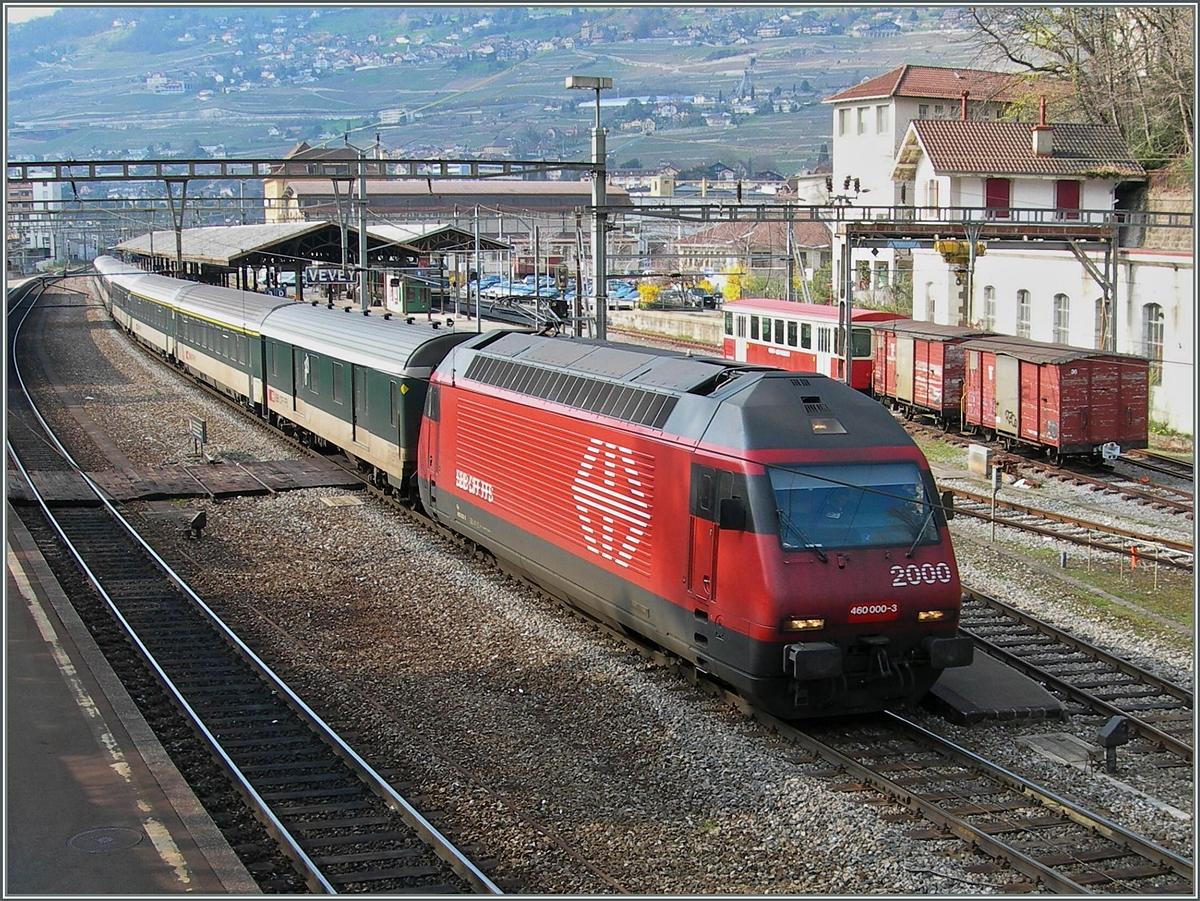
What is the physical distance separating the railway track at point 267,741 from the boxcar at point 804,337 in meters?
19.0

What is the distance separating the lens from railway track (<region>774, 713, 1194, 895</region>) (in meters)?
8.84

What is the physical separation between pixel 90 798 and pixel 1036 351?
22.4m

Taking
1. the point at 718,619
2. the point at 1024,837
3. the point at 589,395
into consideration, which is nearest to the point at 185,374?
the point at 589,395

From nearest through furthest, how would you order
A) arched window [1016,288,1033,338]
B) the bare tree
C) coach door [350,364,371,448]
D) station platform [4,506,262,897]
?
1. station platform [4,506,262,897]
2. coach door [350,364,371,448]
3. arched window [1016,288,1033,338]
4. the bare tree

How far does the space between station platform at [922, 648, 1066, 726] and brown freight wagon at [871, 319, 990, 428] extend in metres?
18.6

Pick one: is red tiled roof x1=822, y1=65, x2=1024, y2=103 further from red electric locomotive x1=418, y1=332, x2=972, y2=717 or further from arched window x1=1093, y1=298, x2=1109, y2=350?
red electric locomotive x1=418, y1=332, x2=972, y2=717

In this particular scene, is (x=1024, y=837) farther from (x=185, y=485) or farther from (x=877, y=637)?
(x=185, y=485)

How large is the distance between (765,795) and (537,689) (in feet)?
11.2

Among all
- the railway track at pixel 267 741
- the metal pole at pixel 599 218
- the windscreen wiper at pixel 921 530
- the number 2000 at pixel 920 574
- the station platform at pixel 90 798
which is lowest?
the railway track at pixel 267 741

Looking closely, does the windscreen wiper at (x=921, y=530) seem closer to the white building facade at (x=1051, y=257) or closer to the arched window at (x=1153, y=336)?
the white building facade at (x=1051, y=257)

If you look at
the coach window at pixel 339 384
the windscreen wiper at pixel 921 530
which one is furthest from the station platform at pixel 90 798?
the coach window at pixel 339 384

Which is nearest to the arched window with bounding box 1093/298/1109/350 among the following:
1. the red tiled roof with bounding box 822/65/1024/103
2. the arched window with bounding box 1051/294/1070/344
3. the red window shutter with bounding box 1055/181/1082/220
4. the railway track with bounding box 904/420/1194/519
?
the arched window with bounding box 1051/294/1070/344

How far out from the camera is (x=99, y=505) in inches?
914

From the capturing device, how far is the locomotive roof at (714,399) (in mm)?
11609
